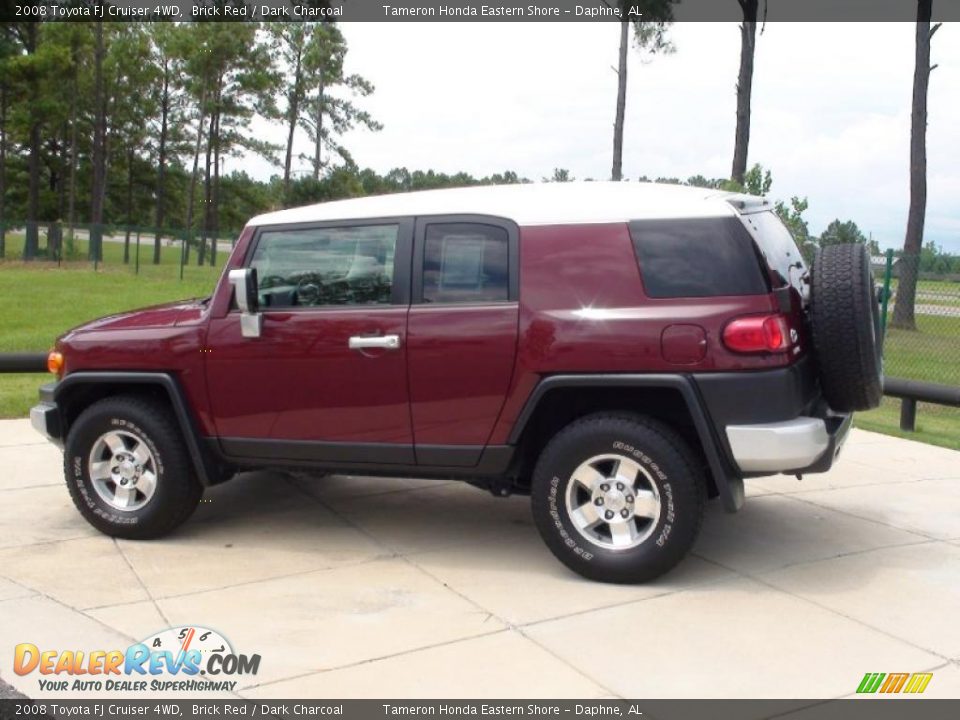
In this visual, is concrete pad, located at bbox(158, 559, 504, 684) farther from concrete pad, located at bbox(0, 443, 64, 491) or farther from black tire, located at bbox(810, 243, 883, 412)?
concrete pad, located at bbox(0, 443, 64, 491)

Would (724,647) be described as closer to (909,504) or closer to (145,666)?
(145,666)

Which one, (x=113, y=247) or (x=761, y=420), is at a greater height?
(x=113, y=247)

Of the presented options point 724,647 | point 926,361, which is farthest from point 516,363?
point 926,361

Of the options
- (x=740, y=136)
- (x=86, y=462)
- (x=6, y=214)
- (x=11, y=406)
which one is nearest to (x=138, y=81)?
(x=6, y=214)

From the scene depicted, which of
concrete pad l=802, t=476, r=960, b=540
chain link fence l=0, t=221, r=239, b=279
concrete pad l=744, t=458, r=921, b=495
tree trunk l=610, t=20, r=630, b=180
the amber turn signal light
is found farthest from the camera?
chain link fence l=0, t=221, r=239, b=279

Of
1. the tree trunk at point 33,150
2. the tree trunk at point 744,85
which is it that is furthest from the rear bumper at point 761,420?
the tree trunk at point 33,150

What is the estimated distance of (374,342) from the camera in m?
5.39

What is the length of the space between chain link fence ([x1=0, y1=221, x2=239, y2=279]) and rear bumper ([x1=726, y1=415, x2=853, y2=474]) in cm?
3347

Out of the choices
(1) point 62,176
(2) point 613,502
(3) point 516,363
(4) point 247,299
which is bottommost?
(2) point 613,502

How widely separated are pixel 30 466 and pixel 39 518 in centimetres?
147

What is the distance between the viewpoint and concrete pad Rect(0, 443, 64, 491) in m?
7.27

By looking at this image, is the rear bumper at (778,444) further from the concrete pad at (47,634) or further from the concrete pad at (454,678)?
the concrete pad at (47,634)

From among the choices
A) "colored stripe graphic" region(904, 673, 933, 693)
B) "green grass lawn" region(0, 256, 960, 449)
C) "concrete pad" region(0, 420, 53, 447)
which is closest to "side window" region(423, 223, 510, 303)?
"colored stripe graphic" region(904, 673, 933, 693)

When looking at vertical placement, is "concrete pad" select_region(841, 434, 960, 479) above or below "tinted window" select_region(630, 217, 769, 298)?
below
